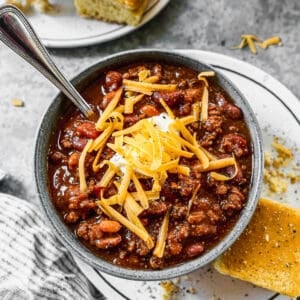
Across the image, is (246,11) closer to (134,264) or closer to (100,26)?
(100,26)

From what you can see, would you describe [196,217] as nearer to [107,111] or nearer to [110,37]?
[107,111]

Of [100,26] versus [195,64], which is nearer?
[195,64]

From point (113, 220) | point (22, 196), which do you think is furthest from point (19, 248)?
point (113, 220)

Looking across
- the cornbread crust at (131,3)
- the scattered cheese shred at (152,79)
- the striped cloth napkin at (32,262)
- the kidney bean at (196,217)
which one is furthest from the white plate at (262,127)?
the kidney bean at (196,217)

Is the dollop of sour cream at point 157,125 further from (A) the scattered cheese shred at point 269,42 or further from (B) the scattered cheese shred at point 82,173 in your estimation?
(A) the scattered cheese shred at point 269,42

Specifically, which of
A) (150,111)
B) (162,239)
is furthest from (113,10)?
(162,239)

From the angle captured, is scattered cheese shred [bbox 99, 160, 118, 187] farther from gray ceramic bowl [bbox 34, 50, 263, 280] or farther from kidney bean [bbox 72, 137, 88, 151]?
gray ceramic bowl [bbox 34, 50, 263, 280]
